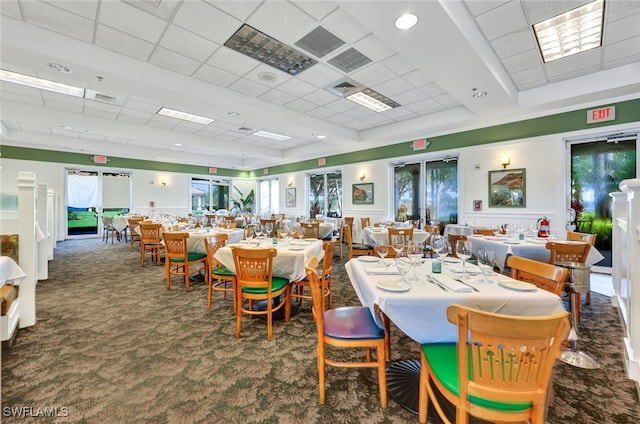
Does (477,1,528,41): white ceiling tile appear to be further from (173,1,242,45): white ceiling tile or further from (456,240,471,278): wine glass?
(173,1,242,45): white ceiling tile

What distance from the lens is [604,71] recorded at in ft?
15.4

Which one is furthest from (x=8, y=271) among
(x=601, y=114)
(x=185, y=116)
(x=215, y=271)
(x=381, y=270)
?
(x=601, y=114)

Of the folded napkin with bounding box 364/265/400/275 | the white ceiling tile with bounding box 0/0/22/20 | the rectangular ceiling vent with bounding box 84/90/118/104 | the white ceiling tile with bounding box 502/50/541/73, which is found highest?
the rectangular ceiling vent with bounding box 84/90/118/104

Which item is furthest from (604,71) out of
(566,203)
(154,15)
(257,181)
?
→ (257,181)

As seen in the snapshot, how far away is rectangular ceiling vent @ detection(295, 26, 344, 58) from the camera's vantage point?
11.8 ft

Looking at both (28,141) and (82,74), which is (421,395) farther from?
(28,141)

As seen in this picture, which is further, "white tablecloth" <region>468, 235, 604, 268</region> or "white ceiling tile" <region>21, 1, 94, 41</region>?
"white tablecloth" <region>468, 235, 604, 268</region>

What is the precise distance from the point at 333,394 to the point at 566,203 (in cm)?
637

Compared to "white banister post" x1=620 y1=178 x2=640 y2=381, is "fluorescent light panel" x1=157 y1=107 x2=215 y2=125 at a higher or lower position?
higher

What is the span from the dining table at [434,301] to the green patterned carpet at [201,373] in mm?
295

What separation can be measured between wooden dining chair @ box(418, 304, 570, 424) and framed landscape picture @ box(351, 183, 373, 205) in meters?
8.16

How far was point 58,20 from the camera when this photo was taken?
11.0 feet

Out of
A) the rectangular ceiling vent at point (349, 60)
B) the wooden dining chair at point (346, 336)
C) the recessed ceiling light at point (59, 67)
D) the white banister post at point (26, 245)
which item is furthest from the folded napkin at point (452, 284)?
the recessed ceiling light at point (59, 67)

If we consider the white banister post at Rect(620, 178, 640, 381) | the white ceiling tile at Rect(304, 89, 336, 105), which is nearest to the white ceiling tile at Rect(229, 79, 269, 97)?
the white ceiling tile at Rect(304, 89, 336, 105)
